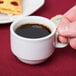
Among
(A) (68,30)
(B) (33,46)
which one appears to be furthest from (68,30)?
(B) (33,46)

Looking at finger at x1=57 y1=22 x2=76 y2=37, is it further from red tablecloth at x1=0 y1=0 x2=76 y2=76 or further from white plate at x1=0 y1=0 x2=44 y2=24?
white plate at x1=0 y1=0 x2=44 y2=24

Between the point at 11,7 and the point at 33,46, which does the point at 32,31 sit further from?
the point at 11,7

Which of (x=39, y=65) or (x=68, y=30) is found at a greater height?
(x=68, y=30)

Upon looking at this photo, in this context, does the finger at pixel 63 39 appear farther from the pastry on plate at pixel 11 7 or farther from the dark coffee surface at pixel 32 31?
the pastry on plate at pixel 11 7

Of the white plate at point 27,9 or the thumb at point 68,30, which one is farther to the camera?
the white plate at point 27,9

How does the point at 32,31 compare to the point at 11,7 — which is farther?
the point at 11,7

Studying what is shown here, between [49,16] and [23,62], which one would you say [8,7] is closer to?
[49,16]

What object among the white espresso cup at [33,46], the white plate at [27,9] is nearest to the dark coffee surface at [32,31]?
the white espresso cup at [33,46]
